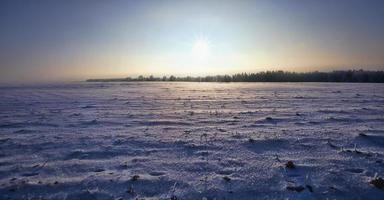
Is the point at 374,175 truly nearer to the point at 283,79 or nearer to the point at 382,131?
the point at 382,131

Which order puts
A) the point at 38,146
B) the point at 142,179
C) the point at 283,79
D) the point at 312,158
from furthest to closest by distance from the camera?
the point at 283,79 → the point at 38,146 → the point at 312,158 → the point at 142,179

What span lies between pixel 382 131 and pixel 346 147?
223cm

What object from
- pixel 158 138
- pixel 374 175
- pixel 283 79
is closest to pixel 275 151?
pixel 374 175

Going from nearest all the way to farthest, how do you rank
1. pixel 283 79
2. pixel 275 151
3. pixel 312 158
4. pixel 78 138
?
pixel 312 158 < pixel 275 151 < pixel 78 138 < pixel 283 79

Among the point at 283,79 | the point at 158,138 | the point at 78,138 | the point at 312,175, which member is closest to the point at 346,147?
the point at 312,175

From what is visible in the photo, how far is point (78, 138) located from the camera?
7.09m

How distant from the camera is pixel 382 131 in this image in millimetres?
7461

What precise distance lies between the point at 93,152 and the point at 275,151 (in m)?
3.99

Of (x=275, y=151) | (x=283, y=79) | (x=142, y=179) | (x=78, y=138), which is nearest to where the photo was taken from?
(x=142, y=179)

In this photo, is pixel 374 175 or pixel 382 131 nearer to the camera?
pixel 374 175

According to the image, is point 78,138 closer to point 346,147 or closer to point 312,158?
point 312,158

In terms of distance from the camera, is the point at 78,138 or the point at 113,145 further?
the point at 78,138

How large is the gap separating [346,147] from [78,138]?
6512 millimetres

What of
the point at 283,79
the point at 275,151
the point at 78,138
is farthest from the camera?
the point at 283,79
